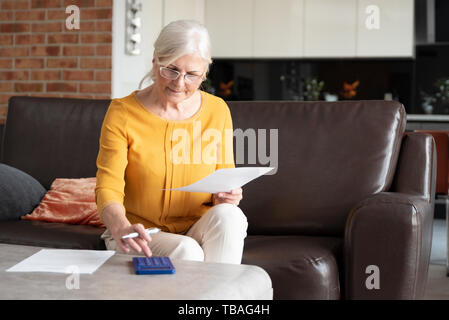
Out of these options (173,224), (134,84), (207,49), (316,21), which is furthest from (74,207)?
(316,21)

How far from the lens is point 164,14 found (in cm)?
480

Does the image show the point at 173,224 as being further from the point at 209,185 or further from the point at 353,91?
the point at 353,91

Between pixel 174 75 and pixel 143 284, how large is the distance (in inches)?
30.4

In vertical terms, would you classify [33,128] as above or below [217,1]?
below

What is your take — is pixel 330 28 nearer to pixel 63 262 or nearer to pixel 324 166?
pixel 324 166

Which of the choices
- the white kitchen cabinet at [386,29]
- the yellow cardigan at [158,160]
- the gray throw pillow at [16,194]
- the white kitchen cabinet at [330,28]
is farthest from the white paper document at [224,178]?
the white kitchen cabinet at [330,28]

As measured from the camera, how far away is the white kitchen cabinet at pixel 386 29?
6.17 meters

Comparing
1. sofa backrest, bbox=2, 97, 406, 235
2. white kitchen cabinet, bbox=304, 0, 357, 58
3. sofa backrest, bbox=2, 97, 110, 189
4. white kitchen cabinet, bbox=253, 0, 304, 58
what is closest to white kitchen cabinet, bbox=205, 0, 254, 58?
white kitchen cabinet, bbox=253, 0, 304, 58

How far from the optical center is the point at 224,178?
160 centimetres

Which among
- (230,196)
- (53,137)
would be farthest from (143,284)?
(53,137)

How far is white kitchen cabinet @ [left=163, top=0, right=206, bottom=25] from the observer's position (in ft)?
16.0

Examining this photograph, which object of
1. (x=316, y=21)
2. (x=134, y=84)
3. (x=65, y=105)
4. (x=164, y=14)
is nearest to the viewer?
(x=65, y=105)

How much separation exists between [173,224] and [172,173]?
16cm

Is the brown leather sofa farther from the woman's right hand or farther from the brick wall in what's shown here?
the brick wall
